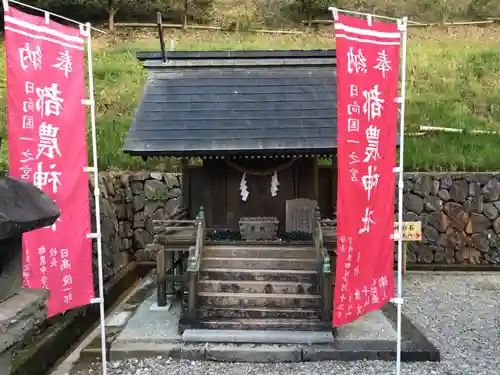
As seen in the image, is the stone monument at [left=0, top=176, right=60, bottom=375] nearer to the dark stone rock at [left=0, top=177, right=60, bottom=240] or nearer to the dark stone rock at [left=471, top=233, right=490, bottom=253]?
the dark stone rock at [left=0, top=177, right=60, bottom=240]

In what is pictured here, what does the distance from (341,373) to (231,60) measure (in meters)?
5.87

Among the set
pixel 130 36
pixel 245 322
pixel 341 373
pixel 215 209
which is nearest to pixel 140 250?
pixel 215 209

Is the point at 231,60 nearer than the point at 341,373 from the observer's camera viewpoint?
No

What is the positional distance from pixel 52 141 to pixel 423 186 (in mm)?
9297

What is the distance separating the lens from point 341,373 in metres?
6.26

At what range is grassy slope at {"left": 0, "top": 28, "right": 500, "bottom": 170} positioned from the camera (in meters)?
13.0

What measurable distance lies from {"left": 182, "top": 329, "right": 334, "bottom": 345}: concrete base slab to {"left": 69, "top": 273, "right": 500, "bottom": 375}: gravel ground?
0.45 meters

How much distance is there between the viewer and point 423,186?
481 inches

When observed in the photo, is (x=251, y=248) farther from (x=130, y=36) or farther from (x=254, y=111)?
(x=130, y=36)

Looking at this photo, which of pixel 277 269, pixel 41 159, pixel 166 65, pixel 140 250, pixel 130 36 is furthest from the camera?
pixel 130 36

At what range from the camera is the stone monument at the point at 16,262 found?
2.46m

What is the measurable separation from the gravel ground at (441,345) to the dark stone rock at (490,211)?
6.87 feet

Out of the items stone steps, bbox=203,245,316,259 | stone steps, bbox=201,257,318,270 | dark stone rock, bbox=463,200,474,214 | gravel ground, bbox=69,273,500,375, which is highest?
dark stone rock, bbox=463,200,474,214

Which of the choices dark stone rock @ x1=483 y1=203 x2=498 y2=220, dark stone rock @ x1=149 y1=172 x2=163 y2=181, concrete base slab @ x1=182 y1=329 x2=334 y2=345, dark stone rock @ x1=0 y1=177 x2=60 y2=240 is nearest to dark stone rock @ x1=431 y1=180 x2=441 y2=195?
dark stone rock @ x1=483 y1=203 x2=498 y2=220
